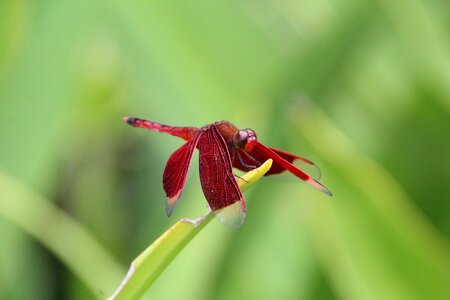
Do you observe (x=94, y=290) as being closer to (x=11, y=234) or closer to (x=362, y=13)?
(x=11, y=234)

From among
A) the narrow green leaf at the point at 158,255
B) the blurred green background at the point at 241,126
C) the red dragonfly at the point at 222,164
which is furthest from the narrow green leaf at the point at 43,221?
the narrow green leaf at the point at 158,255

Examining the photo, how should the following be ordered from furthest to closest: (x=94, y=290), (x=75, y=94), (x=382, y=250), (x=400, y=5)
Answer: (x=75, y=94) < (x=400, y=5) < (x=94, y=290) < (x=382, y=250)

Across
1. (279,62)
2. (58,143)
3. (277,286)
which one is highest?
(279,62)

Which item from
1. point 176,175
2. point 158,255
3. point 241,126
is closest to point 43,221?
point 241,126

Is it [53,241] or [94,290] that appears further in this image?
[53,241]

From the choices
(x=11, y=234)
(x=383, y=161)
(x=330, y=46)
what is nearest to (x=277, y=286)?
(x=383, y=161)
